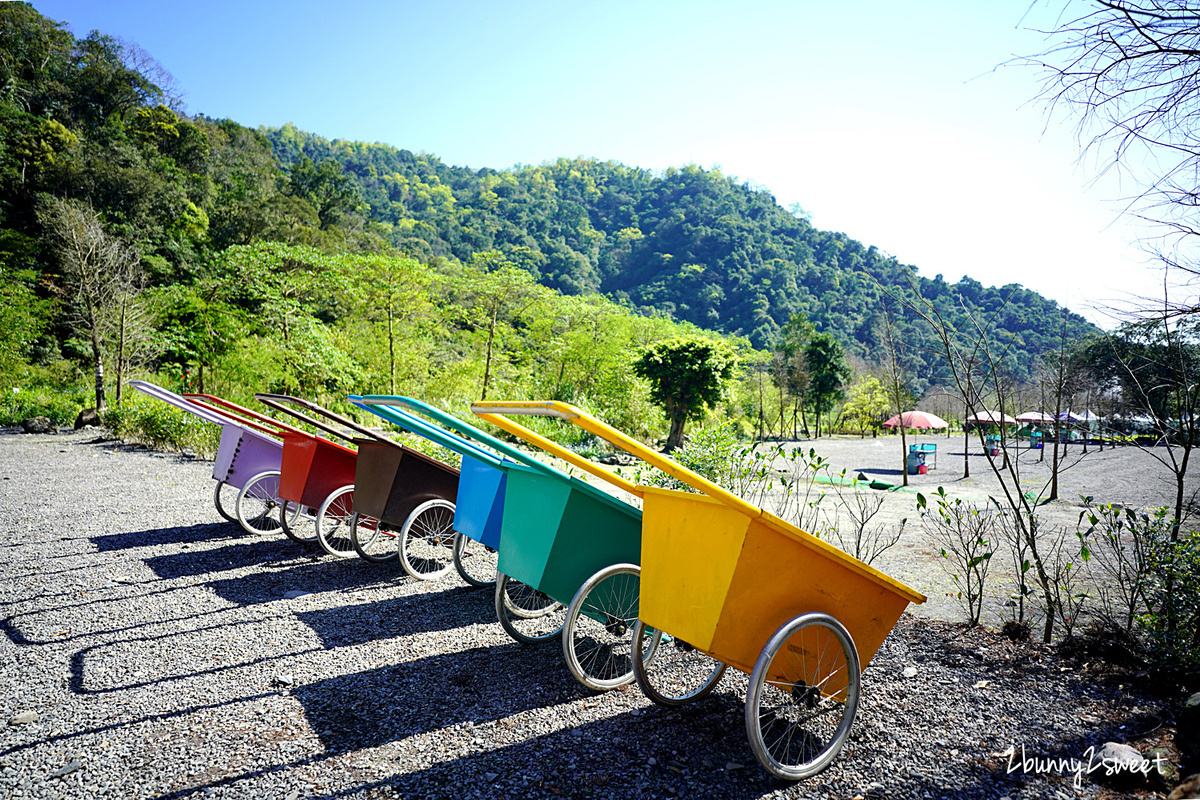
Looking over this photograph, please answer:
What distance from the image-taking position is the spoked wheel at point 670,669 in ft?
8.41

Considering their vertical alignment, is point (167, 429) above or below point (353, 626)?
below

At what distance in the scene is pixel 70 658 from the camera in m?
3.08

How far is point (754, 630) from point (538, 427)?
14568mm

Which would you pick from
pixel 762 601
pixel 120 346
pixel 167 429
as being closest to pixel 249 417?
pixel 762 601

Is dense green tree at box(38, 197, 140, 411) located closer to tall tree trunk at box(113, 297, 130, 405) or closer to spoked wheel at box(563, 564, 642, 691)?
tall tree trunk at box(113, 297, 130, 405)

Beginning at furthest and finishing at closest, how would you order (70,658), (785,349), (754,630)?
(785,349) < (70,658) < (754,630)

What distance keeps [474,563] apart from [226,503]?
347 cm

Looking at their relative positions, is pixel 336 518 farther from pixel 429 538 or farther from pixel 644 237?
pixel 644 237

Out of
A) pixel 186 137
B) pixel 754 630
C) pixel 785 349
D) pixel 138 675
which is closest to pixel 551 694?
pixel 754 630

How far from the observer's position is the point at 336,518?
4930 millimetres

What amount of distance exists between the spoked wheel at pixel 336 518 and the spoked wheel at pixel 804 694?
347 cm

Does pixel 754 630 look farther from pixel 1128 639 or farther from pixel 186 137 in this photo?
pixel 186 137

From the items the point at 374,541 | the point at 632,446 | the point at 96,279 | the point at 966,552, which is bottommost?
the point at 374,541

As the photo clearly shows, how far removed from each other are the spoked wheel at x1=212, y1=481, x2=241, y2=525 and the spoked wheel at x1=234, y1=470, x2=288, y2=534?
0.13 metres
